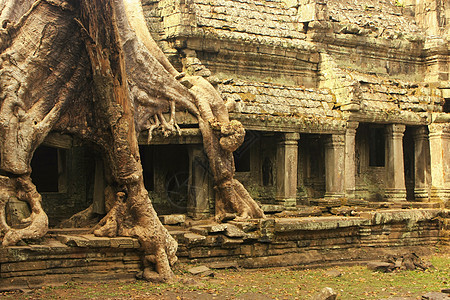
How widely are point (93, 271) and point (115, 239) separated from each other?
23.2 inches

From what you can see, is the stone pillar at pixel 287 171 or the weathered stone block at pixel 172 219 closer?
the weathered stone block at pixel 172 219

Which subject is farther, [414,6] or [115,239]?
[414,6]

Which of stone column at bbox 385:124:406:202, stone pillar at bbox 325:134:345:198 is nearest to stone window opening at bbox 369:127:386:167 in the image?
stone column at bbox 385:124:406:202

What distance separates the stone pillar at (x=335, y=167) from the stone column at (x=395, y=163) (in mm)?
1810

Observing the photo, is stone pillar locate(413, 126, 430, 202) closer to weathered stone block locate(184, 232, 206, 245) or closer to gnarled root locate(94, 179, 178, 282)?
weathered stone block locate(184, 232, 206, 245)

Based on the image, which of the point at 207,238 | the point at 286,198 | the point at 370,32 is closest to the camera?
the point at 207,238

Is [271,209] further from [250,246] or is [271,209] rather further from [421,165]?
[421,165]

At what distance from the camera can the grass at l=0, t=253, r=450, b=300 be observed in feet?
28.9

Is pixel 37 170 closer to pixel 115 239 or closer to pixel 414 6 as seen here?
pixel 115 239

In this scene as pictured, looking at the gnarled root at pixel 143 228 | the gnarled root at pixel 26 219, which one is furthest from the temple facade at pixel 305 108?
the gnarled root at pixel 26 219

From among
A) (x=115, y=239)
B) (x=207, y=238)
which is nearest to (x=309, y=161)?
(x=207, y=238)

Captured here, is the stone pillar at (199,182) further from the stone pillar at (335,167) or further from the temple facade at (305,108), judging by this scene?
the stone pillar at (335,167)

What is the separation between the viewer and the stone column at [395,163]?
16828 mm

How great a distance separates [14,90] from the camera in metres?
9.58
